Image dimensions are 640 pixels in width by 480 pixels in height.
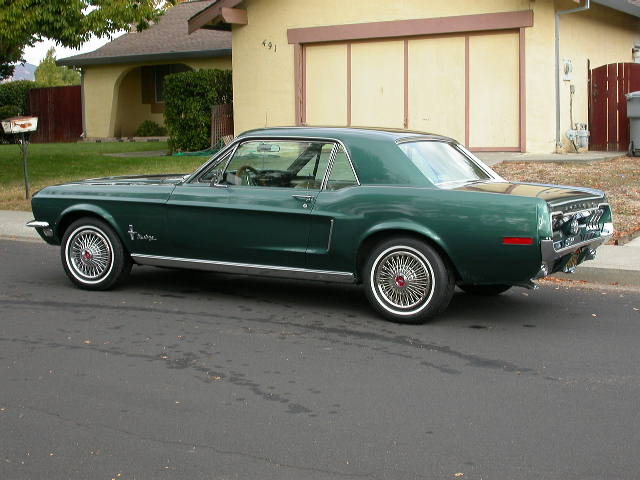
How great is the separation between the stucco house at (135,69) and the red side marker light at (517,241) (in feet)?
81.9

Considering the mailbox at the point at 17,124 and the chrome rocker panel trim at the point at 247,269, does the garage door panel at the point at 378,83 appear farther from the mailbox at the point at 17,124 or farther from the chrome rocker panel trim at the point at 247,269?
the chrome rocker panel trim at the point at 247,269

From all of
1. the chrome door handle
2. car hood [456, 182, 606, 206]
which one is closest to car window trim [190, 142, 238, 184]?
the chrome door handle

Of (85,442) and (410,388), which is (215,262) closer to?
(410,388)

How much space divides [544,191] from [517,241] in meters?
0.75

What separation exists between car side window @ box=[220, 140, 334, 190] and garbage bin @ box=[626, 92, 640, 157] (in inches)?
506

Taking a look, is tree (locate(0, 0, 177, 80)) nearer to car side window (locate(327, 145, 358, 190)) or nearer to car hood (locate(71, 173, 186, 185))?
car hood (locate(71, 173, 186, 185))

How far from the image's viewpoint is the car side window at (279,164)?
7.96 meters

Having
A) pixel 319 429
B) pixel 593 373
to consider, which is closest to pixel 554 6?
pixel 593 373

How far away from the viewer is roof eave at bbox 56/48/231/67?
30297 mm

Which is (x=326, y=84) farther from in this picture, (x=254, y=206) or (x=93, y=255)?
(x=254, y=206)

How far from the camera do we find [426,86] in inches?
780

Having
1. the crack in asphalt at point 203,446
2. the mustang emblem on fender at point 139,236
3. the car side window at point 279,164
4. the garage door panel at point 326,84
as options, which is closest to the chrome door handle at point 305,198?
the car side window at point 279,164

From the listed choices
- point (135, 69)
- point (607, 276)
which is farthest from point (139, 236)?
point (135, 69)

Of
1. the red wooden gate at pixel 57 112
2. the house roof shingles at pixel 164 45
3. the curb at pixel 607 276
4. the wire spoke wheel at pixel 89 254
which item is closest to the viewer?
the wire spoke wheel at pixel 89 254
